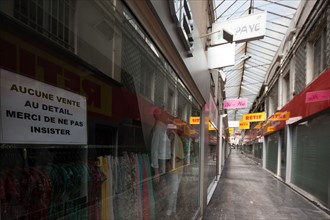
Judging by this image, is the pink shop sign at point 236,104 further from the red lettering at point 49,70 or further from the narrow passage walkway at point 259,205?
Answer: the red lettering at point 49,70

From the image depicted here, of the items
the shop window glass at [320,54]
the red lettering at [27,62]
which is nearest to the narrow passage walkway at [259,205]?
the shop window glass at [320,54]

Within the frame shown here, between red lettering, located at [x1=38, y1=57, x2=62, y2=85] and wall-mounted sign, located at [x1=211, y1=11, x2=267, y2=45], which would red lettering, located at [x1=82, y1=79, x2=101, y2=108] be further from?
wall-mounted sign, located at [x1=211, y1=11, x2=267, y2=45]

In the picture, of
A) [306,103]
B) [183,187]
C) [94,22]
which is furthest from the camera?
[306,103]

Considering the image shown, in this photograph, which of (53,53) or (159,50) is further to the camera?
(159,50)

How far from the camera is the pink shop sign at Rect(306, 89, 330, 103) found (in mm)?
5305

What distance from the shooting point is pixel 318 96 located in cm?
583

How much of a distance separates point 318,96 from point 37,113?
6.44 metres

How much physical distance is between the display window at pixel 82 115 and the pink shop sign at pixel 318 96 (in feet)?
13.3

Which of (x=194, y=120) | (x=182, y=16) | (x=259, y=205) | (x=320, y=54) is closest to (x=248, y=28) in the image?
(x=194, y=120)

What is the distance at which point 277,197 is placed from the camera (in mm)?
6844

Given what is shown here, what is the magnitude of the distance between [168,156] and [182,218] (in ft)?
3.36

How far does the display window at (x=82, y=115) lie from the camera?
118cm

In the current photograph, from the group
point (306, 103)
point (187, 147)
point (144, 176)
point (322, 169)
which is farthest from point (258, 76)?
point (144, 176)

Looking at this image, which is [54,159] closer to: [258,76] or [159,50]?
[159,50]
